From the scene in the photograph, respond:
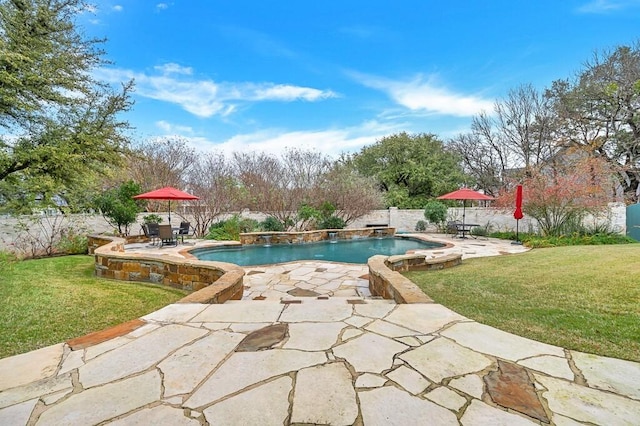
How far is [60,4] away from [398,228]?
1582cm

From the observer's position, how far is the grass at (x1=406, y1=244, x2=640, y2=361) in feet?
8.47

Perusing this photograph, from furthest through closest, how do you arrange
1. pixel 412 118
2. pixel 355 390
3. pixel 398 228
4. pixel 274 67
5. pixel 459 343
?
pixel 412 118 → pixel 398 228 → pixel 274 67 → pixel 459 343 → pixel 355 390

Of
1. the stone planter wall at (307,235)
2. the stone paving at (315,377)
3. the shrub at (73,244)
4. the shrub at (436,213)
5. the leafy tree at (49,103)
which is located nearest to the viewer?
the stone paving at (315,377)

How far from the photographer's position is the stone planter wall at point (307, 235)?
11.6 meters

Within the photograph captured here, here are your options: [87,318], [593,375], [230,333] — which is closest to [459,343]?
[593,375]

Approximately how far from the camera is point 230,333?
250 centimetres

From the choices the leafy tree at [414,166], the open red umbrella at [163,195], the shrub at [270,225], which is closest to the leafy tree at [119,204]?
the open red umbrella at [163,195]

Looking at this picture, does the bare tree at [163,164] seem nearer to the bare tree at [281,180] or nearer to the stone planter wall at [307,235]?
the bare tree at [281,180]

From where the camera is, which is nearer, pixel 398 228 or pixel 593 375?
pixel 593 375

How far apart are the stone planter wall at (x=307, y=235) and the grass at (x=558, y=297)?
6887 mm

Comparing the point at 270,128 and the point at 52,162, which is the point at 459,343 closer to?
the point at 52,162

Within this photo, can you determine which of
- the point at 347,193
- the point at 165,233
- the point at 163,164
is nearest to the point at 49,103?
the point at 165,233

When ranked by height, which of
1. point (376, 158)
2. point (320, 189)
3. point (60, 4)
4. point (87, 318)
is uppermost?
point (60, 4)

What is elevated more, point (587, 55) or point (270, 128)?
point (587, 55)
